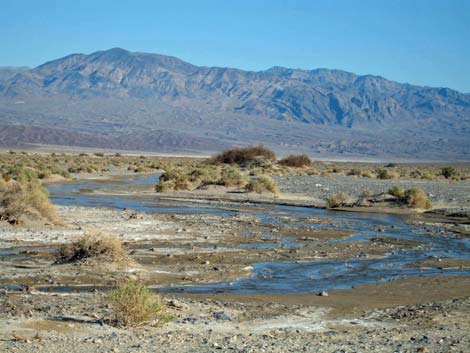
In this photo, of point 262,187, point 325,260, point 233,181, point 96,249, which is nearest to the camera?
point 96,249

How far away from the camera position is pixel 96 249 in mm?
17578

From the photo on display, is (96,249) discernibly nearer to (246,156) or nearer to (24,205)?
(24,205)

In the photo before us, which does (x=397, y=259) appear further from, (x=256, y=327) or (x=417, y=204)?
(x=417, y=204)

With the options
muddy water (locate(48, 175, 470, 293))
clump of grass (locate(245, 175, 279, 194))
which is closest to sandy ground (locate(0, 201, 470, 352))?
muddy water (locate(48, 175, 470, 293))

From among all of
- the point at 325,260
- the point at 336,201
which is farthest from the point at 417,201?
the point at 325,260

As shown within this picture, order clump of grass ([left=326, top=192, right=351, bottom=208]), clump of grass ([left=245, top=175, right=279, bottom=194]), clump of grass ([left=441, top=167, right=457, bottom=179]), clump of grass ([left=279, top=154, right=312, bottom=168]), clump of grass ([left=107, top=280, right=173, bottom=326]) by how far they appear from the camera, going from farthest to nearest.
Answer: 1. clump of grass ([left=279, top=154, right=312, bottom=168])
2. clump of grass ([left=441, top=167, right=457, bottom=179])
3. clump of grass ([left=245, top=175, right=279, bottom=194])
4. clump of grass ([left=326, top=192, right=351, bottom=208])
5. clump of grass ([left=107, top=280, right=173, bottom=326])

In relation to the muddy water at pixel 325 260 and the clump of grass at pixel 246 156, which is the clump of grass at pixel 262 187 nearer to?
the muddy water at pixel 325 260

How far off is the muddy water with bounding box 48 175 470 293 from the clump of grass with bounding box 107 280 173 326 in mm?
3635

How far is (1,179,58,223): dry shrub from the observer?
24.9m

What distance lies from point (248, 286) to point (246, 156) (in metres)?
72.2

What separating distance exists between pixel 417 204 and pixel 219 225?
1322 cm

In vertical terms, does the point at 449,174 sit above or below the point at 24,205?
above

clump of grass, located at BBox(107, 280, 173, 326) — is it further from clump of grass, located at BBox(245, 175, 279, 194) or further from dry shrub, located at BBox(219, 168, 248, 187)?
dry shrub, located at BBox(219, 168, 248, 187)

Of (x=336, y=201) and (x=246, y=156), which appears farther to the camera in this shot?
(x=246, y=156)
